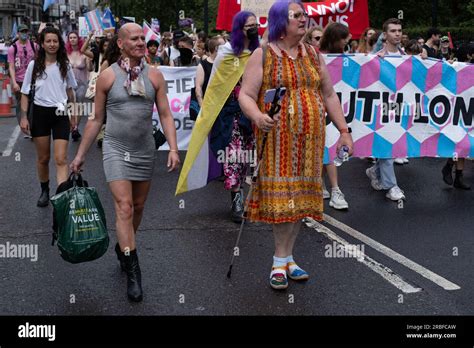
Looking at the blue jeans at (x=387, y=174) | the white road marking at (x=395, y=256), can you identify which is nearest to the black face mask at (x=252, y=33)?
the white road marking at (x=395, y=256)

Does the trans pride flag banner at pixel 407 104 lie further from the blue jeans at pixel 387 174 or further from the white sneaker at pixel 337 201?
the white sneaker at pixel 337 201

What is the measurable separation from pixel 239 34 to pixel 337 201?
207 centimetres

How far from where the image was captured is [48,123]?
7.29 m

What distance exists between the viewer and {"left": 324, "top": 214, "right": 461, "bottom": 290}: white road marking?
16.7 ft

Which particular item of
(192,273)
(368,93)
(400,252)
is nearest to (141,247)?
(192,273)

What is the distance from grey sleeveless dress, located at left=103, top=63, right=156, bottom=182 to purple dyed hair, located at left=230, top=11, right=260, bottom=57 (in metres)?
1.71

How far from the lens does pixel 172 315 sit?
4.47 metres

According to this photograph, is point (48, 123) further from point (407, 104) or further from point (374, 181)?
point (407, 104)

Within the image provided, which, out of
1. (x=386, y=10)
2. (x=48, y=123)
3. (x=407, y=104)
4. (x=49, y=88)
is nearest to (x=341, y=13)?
(x=407, y=104)

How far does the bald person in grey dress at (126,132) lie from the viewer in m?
4.80

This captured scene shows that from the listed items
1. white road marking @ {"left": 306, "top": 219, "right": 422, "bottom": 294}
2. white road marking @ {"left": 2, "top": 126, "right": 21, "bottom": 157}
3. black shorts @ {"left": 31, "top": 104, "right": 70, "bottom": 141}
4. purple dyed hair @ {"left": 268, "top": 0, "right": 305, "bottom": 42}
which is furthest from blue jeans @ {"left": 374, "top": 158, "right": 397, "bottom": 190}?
white road marking @ {"left": 2, "top": 126, "right": 21, "bottom": 157}

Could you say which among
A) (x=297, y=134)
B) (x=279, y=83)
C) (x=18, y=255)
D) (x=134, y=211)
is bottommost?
(x=18, y=255)
